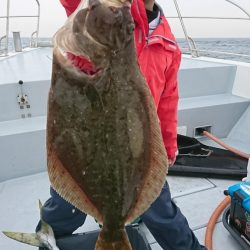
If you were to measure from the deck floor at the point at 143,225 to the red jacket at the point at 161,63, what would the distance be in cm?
93

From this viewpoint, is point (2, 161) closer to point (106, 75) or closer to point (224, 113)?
point (106, 75)

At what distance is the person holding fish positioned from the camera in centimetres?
174

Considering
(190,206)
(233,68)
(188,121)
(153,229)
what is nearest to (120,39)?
(153,229)

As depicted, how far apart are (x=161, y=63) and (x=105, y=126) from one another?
77cm

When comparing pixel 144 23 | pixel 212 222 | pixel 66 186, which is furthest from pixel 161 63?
pixel 212 222

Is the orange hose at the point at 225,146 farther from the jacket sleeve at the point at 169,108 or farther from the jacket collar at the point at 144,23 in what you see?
the jacket collar at the point at 144,23

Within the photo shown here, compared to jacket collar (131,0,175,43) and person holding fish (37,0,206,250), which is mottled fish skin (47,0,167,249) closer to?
jacket collar (131,0,175,43)

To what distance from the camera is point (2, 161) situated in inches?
125

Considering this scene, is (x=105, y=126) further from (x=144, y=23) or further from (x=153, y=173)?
(x=144, y=23)

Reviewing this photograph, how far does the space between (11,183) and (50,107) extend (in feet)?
7.77

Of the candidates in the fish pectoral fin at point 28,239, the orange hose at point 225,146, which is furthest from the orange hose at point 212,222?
the fish pectoral fin at point 28,239

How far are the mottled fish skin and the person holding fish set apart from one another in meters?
0.58

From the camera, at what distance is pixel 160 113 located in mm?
1996

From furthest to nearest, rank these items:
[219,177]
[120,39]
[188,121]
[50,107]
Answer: [188,121]
[219,177]
[50,107]
[120,39]
